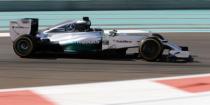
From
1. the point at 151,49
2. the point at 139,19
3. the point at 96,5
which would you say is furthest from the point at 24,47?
the point at 96,5

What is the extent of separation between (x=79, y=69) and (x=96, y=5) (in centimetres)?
2211

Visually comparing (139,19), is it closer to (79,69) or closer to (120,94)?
(79,69)

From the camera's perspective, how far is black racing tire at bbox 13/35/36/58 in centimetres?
1116

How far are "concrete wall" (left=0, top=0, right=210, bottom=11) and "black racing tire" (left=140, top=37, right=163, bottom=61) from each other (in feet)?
65.6

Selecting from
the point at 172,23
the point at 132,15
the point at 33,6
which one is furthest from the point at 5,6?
the point at 172,23

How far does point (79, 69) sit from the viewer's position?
9648 mm

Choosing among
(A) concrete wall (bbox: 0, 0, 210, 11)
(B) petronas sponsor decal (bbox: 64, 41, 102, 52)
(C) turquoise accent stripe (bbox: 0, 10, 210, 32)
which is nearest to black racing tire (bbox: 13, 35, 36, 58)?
(B) petronas sponsor decal (bbox: 64, 41, 102, 52)

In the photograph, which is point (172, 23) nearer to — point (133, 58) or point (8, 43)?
point (8, 43)

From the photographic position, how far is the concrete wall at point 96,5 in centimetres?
3018

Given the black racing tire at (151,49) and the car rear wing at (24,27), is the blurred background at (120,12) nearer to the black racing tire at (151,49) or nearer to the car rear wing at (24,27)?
the car rear wing at (24,27)

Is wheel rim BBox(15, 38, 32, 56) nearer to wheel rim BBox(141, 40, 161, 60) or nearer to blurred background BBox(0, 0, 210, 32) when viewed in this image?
wheel rim BBox(141, 40, 161, 60)

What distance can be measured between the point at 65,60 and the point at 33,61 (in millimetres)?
658

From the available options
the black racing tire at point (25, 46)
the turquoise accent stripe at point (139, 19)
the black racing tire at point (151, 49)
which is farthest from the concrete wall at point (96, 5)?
the black racing tire at point (151, 49)

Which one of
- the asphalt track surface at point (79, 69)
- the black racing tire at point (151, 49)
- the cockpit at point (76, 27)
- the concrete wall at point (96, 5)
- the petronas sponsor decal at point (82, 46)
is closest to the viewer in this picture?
the asphalt track surface at point (79, 69)
